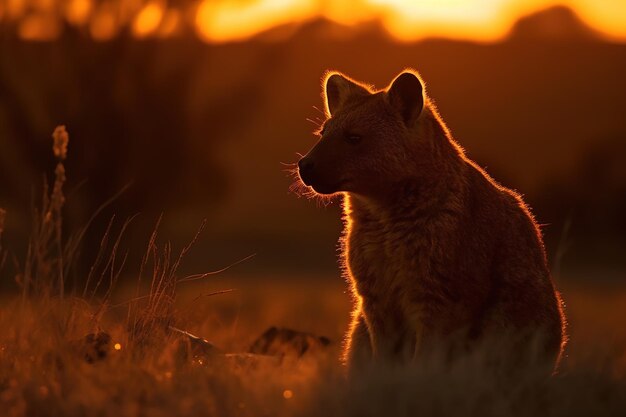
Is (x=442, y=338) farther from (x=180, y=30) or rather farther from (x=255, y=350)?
(x=180, y=30)

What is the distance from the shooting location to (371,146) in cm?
740

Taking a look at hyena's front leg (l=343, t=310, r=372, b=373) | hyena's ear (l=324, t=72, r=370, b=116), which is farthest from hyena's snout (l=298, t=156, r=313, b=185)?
hyena's front leg (l=343, t=310, r=372, b=373)

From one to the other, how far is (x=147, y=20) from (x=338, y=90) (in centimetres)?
1159

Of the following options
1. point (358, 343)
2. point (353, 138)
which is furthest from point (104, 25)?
point (358, 343)

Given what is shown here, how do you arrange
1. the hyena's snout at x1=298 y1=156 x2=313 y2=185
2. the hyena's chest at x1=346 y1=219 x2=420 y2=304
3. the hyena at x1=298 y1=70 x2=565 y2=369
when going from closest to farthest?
the hyena at x1=298 y1=70 x2=565 y2=369
the hyena's chest at x1=346 y1=219 x2=420 y2=304
the hyena's snout at x1=298 y1=156 x2=313 y2=185

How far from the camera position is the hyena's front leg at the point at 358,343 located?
7410 mm

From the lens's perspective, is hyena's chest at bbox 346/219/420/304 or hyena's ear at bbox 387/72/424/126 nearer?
hyena's chest at bbox 346/219/420/304

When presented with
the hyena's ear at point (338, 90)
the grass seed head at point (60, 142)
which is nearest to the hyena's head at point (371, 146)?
the hyena's ear at point (338, 90)

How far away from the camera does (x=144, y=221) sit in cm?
1841

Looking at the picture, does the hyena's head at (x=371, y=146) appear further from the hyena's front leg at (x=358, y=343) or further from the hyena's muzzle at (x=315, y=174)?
the hyena's front leg at (x=358, y=343)

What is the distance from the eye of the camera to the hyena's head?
287 inches

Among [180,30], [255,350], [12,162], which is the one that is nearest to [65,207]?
[12,162]

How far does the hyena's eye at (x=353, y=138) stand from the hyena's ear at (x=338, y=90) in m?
0.57

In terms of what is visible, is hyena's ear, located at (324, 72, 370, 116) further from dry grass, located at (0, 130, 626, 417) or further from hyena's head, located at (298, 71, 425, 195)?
dry grass, located at (0, 130, 626, 417)
